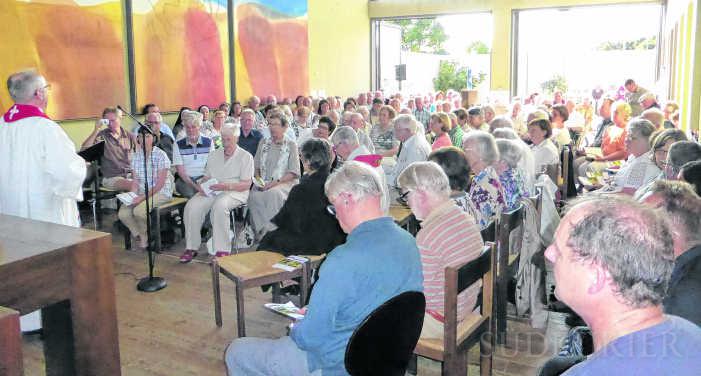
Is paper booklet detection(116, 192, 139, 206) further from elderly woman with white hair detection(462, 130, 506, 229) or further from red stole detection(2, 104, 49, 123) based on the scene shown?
elderly woman with white hair detection(462, 130, 506, 229)

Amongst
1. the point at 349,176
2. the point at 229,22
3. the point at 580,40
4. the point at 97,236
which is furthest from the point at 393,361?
the point at 580,40

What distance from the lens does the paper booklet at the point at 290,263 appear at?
11.4ft

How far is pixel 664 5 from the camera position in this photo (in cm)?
Answer: 1319

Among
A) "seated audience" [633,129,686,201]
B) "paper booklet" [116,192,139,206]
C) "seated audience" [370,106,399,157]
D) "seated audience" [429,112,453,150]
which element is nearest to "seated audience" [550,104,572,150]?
"seated audience" [429,112,453,150]

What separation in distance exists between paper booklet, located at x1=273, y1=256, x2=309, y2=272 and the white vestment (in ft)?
4.45

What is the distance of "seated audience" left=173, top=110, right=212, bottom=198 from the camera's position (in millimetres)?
5832

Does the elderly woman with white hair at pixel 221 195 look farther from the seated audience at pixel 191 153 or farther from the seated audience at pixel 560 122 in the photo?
the seated audience at pixel 560 122

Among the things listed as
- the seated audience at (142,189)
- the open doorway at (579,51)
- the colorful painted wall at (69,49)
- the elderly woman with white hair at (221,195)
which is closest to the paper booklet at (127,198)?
the seated audience at (142,189)

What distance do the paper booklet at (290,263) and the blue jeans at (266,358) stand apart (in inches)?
42.3

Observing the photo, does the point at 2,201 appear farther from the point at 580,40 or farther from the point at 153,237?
the point at 580,40

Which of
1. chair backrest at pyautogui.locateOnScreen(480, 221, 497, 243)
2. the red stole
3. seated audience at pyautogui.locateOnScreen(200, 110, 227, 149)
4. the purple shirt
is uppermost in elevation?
the red stole

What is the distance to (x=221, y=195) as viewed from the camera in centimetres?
540

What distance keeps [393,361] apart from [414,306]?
0.21 meters

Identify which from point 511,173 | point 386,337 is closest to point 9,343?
point 386,337
